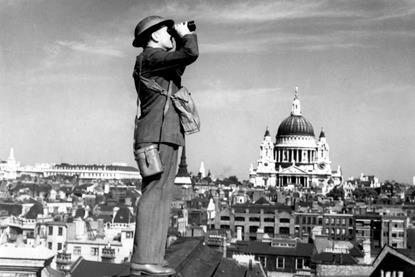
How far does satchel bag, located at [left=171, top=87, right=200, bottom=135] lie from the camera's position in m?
5.70

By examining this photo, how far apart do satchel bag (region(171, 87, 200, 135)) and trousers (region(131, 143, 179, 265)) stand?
0.65 feet

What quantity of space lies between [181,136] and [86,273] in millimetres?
21665

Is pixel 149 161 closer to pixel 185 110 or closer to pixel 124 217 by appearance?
pixel 185 110

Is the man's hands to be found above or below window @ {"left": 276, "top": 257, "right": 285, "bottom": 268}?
above

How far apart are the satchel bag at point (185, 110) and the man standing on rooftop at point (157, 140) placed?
0.13 feet

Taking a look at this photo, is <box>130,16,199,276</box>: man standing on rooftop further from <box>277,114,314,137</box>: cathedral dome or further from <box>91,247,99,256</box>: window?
<box>277,114,314,137</box>: cathedral dome

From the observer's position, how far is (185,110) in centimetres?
572

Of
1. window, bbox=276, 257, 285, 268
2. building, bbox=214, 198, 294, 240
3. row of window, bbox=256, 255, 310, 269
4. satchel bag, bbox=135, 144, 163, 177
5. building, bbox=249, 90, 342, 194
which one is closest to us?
satchel bag, bbox=135, 144, 163, 177

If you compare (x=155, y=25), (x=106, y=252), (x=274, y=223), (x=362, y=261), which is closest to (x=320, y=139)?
(x=274, y=223)

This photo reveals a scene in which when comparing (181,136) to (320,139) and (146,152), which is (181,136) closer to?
(146,152)

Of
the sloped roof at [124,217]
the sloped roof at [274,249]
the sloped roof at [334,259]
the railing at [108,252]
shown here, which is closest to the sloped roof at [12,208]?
the sloped roof at [124,217]

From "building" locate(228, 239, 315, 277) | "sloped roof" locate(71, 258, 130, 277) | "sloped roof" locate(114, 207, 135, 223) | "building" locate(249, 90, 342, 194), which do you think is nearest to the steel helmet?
"sloped roof" locate(71, 258, 130, 277)

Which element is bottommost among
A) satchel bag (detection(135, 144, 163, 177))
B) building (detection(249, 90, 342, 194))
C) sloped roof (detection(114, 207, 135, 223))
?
satchel bag (detection(135, 144, 163, 177))

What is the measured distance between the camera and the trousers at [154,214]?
566 cm
